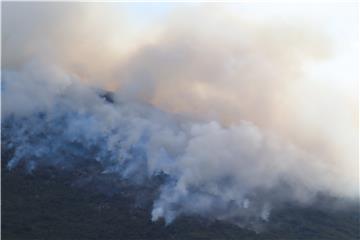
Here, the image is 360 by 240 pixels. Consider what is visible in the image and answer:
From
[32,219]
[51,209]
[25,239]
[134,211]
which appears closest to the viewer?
[25,239]

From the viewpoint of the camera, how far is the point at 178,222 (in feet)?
640

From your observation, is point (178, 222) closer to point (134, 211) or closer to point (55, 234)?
point (134, 211)

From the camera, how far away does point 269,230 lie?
655 ft

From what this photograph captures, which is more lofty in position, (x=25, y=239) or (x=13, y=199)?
(x=13, y=199)

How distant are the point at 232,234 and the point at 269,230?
16549 mm

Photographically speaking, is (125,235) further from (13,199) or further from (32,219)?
(13,199)

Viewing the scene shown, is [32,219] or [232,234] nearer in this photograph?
[32,219]

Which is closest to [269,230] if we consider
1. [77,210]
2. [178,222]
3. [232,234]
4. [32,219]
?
[232,234]

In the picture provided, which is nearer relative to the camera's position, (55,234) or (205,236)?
(55,234)

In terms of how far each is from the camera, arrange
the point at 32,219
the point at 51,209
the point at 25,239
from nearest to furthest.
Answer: the point at 25,239 < the point at 32,219 < the point at 51,209

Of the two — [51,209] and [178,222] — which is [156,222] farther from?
[51,209]

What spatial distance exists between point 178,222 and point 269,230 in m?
29.0

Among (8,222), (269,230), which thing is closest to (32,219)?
(8,222)

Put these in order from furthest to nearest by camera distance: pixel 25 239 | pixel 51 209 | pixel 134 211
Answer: pixel 134 211
pixel 51 209
pixel 25 239
